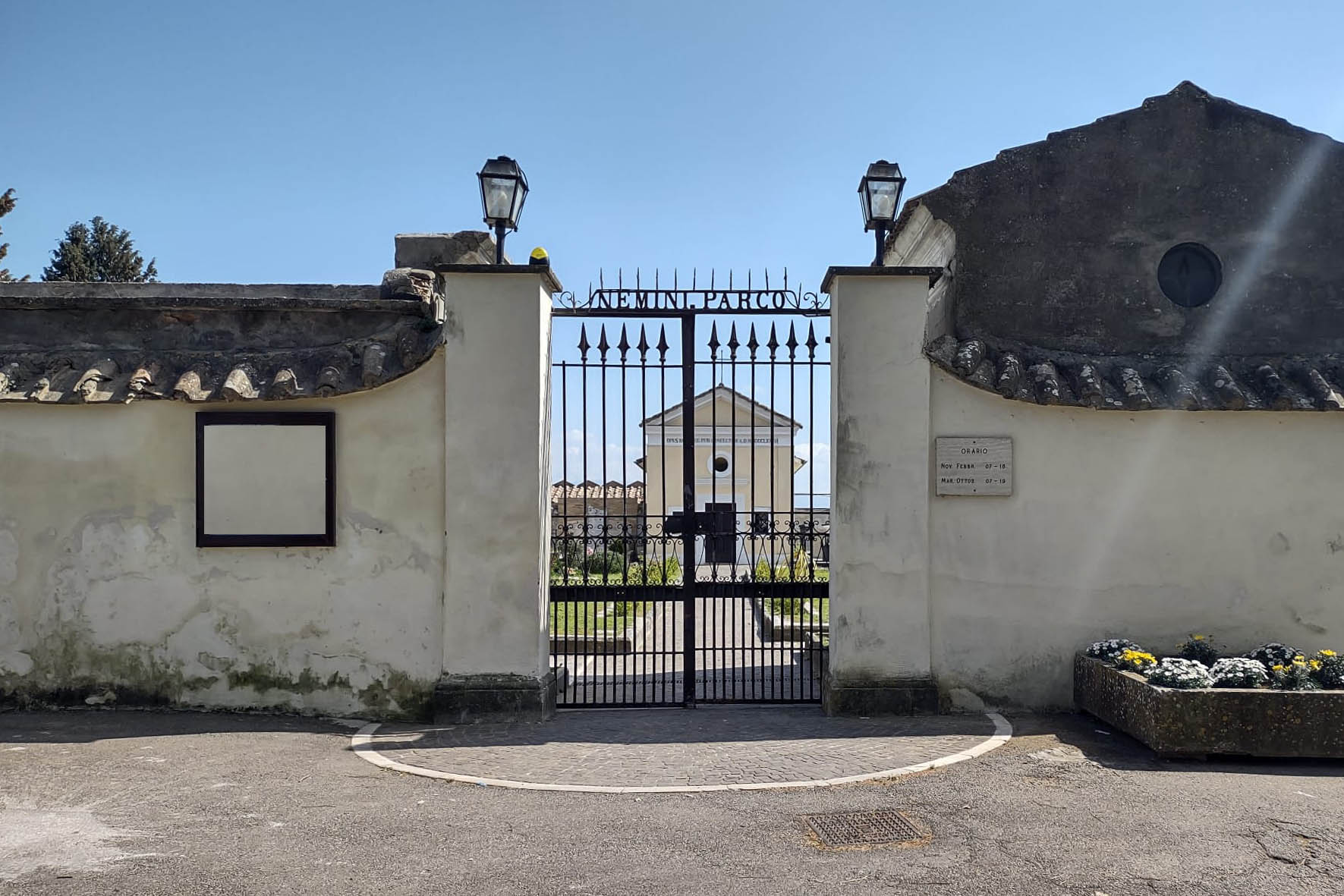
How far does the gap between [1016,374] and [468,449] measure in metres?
4.50

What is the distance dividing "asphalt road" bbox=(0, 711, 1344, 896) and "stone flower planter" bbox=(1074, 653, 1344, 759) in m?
0.12

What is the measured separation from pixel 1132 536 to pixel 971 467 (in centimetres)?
149

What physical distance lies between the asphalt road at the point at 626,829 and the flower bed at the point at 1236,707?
15 cm

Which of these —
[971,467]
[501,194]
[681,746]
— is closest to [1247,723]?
[971,467]

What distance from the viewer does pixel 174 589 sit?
7262 mm

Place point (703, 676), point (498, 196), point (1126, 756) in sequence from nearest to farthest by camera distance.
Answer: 1. point (1126, 756)
2. point (498, 196)
3. point (703, 676)

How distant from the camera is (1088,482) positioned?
7.58 m

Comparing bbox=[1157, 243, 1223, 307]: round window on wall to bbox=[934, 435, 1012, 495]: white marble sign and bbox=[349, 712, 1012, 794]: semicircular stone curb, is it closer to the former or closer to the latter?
bbox=[934, 435, 1012, 495]: white marble sign

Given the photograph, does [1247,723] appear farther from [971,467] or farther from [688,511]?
[688,511]

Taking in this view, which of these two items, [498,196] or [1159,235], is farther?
[1159,235]

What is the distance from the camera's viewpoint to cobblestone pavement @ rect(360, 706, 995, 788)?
593 centimetres

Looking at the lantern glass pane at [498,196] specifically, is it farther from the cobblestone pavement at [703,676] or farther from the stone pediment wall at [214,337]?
the cobblestone pavement at [703,676]

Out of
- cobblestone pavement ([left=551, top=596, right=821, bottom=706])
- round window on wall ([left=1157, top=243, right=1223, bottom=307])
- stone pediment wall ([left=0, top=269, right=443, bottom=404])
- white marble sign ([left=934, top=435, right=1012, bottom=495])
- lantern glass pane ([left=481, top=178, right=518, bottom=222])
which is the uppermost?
lantern glass pane ([left=481, top=178, right=518, bottom=222])

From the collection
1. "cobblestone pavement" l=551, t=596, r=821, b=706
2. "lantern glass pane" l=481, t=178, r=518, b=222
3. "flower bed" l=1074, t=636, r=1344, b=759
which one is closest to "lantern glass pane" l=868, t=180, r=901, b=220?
"lantern glass pane" l=481, t=178, r=518, b=222
